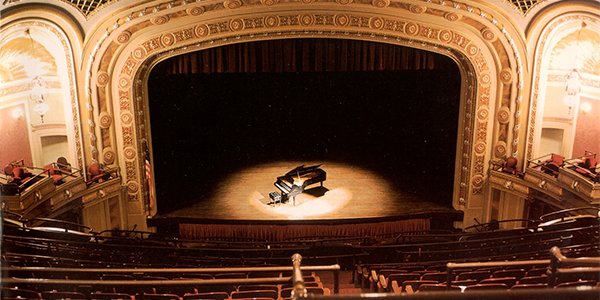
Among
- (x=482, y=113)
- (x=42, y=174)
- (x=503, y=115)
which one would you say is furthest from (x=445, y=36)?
(x=42, y=174)

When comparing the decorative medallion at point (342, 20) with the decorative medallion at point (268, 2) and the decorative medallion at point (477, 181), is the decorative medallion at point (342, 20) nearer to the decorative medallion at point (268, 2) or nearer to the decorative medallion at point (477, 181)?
the decorative medallion at point (268, 2)

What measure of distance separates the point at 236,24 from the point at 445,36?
4.95m

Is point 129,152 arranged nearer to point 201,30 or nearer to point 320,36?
point 201,30

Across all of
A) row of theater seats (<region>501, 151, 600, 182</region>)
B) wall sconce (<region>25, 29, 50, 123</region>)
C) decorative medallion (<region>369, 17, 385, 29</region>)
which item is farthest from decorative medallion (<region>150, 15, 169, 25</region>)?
row of theater seats (<region>501, 151, 600, 182</region>)

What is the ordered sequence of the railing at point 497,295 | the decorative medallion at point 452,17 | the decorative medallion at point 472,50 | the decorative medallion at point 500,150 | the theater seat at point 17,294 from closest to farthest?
the railing at point 497,295
the theater seat at point 17,294
the decorative medallion at point 452,17
the decorative medallion at point 472,50
the decorative medallion at point 500,150

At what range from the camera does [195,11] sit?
13.4 m

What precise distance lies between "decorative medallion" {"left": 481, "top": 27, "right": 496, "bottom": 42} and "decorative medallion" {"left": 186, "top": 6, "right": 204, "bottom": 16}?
6.58 metres

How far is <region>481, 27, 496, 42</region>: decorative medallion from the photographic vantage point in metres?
13.9

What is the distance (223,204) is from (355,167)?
434 cm

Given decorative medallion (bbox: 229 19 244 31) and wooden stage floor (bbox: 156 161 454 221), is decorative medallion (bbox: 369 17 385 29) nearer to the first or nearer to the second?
decorative medallion (bbox: 229 19 244 31)

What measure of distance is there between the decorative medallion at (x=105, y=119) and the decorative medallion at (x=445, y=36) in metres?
8.13

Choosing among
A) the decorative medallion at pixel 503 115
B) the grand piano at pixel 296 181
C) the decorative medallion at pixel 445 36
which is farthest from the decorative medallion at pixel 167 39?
the decorative medallion at pixel 503 115

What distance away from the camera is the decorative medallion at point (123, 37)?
1359cm

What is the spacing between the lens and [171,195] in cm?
1596
